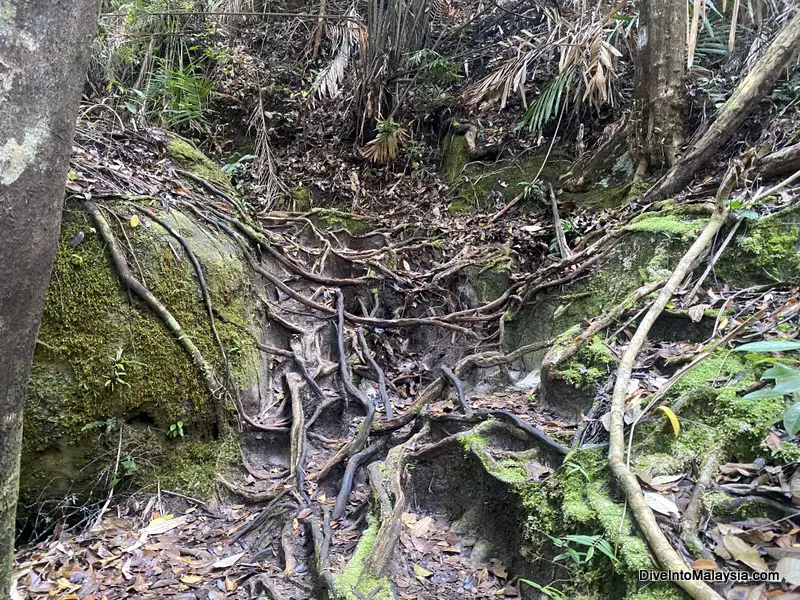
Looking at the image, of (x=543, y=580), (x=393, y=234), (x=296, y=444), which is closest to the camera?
(x=543, y=580)

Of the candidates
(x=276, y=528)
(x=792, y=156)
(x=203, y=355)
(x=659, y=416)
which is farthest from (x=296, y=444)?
(x=792, y=156)

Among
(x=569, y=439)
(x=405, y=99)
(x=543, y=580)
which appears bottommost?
(x=543, y=580)

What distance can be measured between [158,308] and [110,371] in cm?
46

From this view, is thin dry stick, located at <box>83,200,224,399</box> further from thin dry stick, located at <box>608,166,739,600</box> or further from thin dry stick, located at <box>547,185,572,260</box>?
thin dry stick, located at <box>547,185,572,260</box>

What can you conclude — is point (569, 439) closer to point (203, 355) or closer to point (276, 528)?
point (276, 528)

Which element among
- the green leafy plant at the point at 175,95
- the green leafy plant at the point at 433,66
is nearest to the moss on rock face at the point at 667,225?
the green leafy plant at the point at 433,66

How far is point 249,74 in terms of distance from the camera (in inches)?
274

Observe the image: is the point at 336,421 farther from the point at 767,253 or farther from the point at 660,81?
the point at 660,81

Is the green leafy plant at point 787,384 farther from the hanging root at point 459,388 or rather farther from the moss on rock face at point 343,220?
the moss on rock face at point 343,220

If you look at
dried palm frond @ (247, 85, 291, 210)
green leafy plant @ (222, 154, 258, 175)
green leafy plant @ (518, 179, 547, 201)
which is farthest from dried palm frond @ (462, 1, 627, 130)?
green leafy plant @ (222, 154, 258, 175)

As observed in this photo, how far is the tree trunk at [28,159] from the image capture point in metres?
1.17

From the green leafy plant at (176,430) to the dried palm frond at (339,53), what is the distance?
17.9 ft

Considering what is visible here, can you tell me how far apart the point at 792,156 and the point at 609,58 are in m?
2.31

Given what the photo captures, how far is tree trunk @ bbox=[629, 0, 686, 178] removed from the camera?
395 cm
